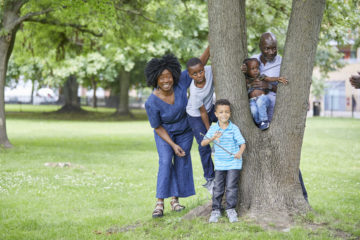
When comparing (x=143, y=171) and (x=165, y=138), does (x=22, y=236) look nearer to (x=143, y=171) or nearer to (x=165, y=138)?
(x=165, y=138)

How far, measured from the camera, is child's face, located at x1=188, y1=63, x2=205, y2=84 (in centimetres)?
581

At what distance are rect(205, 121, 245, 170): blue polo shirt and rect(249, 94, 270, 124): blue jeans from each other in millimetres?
406

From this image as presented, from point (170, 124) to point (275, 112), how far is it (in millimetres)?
1356

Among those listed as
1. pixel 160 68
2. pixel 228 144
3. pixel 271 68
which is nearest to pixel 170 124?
pixel 160 68

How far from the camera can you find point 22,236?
5.97 meters

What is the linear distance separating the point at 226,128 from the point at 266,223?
1130 mm

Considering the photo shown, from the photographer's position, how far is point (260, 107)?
5.95 m

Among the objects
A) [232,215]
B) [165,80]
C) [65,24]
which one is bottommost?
[232,215]

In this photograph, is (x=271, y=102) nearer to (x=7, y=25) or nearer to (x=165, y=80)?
(x=165, y=80)

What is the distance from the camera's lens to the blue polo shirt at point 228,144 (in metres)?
5.69

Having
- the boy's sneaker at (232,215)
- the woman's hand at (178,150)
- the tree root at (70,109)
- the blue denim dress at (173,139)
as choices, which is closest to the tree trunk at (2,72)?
the blue denim dress at (173,139)

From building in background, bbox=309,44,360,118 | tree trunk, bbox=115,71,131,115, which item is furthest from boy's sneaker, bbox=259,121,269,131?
building in background, bbox=309,44,360,118

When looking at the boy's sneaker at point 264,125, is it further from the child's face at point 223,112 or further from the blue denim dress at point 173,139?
the blue denim dress at point 173,139

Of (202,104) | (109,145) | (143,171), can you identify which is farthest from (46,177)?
(109,145)
